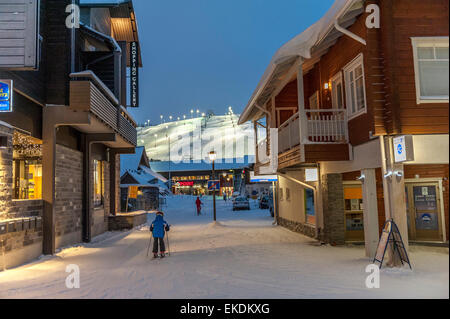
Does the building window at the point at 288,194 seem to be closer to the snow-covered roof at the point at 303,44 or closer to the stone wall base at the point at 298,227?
the stone wall base at the point at 298,227

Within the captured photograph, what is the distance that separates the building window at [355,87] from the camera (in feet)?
36.3

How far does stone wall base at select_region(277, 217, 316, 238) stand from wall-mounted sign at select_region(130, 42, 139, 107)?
421 inches

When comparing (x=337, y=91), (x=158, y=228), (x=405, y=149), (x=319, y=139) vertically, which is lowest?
(x=158, y=228)

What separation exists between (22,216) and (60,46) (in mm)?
5812

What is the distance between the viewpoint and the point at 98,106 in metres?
13.8

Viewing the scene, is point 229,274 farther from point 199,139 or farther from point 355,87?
point 199,139

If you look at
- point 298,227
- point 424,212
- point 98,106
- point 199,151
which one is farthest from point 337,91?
point 199,151

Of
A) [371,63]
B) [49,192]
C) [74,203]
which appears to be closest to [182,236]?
[74,203]

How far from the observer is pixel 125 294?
720 cm

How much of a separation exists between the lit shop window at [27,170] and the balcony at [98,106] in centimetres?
189

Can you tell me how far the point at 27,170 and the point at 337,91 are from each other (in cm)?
1052

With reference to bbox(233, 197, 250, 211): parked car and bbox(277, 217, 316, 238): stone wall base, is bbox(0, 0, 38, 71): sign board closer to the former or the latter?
bbox(277, 217, 316, 238): stone wall base

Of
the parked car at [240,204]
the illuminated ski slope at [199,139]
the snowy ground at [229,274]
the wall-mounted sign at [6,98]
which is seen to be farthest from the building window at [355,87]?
the illuminated ski slope at [199,139]

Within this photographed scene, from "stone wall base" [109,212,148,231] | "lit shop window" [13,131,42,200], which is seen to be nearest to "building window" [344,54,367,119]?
"lit shop window" [13,131,42,200]
